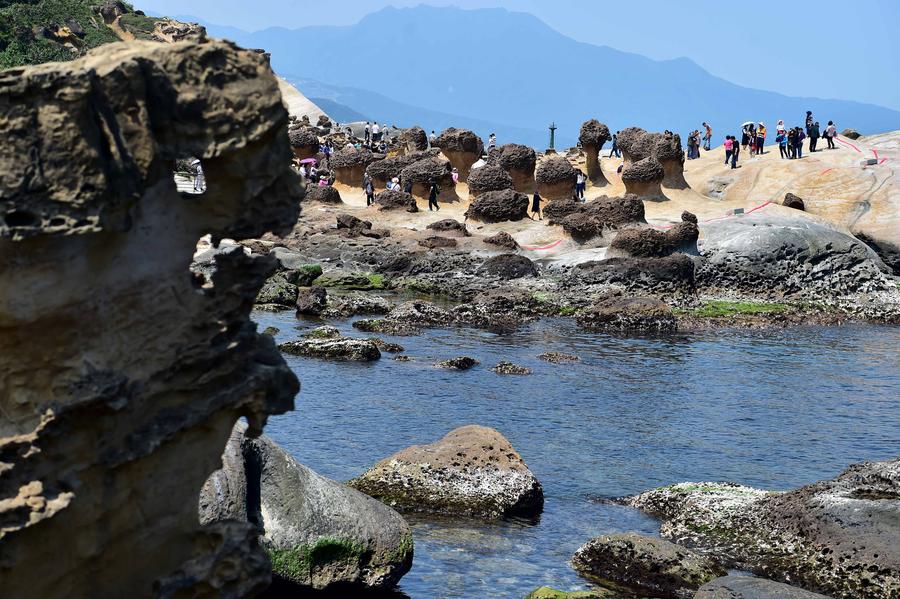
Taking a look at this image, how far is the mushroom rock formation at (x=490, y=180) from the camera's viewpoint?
167 ft

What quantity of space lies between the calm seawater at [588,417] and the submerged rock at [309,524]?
889 millimetres

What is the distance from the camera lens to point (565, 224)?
4441 cm

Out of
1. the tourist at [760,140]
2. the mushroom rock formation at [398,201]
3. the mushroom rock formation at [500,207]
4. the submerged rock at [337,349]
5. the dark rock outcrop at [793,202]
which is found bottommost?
the submerged rock at [337,349]

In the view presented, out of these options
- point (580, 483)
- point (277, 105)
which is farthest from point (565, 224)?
point (277, 105)

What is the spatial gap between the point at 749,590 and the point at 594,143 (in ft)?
134

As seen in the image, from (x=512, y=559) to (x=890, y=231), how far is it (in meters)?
32.5

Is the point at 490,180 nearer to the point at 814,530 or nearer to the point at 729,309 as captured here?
the point at 729,309

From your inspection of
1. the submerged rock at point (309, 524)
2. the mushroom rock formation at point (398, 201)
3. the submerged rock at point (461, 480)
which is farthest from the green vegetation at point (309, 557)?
the mushroom rock formation at point (398, 201)

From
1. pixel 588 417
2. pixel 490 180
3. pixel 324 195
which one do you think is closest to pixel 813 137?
pixel 490 180

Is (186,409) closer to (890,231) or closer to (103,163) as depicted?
(103,163)

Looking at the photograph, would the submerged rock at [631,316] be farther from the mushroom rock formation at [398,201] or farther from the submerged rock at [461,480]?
the submerged rock at [461,480]

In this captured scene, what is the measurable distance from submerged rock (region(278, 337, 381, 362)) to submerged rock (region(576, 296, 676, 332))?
847cm

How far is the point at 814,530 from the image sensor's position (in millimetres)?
17234

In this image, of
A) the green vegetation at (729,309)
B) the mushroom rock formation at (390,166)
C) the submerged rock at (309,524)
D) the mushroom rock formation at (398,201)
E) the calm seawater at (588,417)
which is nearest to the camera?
the submerged rock at (309,524)
